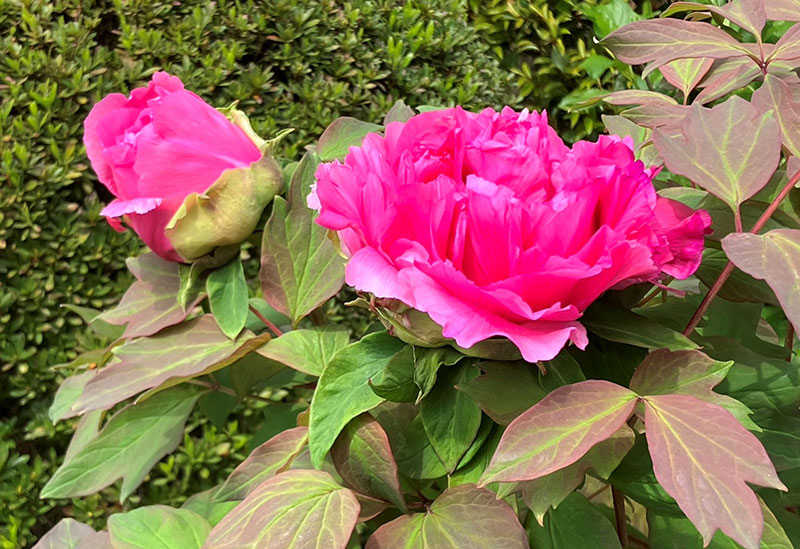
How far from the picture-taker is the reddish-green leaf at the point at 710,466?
0.99ft

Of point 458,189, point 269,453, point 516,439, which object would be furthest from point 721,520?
point 269,453

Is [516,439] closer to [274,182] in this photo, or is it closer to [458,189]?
[458,189]

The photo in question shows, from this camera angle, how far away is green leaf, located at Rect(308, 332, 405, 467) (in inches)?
16.9

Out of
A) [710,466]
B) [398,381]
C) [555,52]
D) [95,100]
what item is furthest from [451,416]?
[555,52]

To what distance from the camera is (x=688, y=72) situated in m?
0.62

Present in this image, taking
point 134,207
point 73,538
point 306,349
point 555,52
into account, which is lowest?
point 555,52

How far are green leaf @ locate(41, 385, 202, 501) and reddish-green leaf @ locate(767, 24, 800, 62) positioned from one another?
0.53 meters

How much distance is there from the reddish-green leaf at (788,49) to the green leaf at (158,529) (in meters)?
0.52

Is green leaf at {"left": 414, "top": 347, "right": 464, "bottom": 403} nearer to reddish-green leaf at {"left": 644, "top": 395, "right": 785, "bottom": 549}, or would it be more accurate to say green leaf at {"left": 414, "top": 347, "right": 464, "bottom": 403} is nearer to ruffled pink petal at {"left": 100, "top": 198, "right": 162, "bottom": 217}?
reddish-green leaf at {"left": 644, "top": 395, "right": 785, "bottom": 549}

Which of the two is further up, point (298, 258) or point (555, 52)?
point (298, 258)

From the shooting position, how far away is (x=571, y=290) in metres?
0.36

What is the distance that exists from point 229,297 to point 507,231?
0.28 meters

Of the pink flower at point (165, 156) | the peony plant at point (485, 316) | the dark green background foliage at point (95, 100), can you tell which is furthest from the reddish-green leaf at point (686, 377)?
the dark green background foliage at point (95, 100)

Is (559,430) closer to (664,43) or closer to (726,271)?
(726,271)
